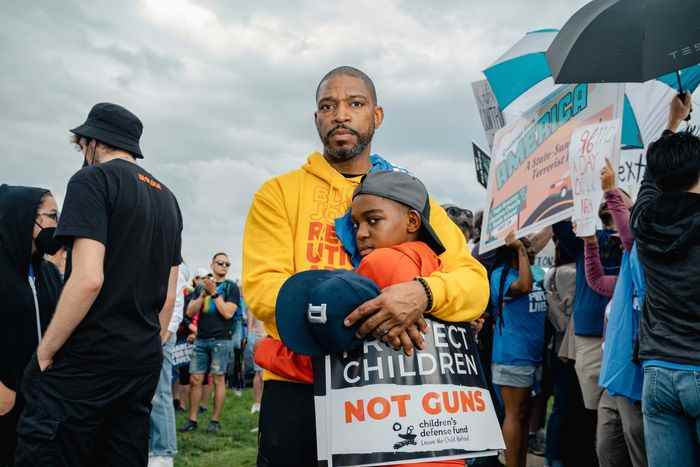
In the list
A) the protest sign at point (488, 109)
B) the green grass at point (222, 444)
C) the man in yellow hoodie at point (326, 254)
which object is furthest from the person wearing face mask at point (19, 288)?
the protest sign at point (488, 109)

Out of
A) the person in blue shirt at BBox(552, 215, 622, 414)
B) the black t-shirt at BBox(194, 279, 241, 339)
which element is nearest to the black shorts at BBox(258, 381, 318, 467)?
the person in blue shirt at BBox(552, 215, 622, 414)

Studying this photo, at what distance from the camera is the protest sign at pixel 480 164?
7258 mm

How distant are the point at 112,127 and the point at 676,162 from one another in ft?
9.27

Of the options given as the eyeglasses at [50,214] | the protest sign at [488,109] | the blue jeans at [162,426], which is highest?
the protest sign at [488,109]

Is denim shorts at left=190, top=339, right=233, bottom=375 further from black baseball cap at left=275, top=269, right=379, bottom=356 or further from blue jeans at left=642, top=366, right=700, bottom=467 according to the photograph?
black baseball cap at left=275, top=269, right=379, bottom=356

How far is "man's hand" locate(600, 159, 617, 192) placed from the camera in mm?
3668

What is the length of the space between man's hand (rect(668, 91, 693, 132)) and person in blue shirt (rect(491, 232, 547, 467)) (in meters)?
1.56

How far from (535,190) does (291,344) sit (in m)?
3.05

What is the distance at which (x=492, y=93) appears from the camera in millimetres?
5527

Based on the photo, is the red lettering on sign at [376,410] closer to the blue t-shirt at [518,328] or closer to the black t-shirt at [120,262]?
the black t-shirt at [120,262]

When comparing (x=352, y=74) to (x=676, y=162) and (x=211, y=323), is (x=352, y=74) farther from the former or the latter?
(x=211, y=323)

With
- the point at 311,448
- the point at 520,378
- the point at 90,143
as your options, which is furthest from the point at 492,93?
the point at 311,448

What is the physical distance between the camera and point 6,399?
2.97 m

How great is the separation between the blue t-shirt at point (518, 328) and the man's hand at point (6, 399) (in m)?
3.46
